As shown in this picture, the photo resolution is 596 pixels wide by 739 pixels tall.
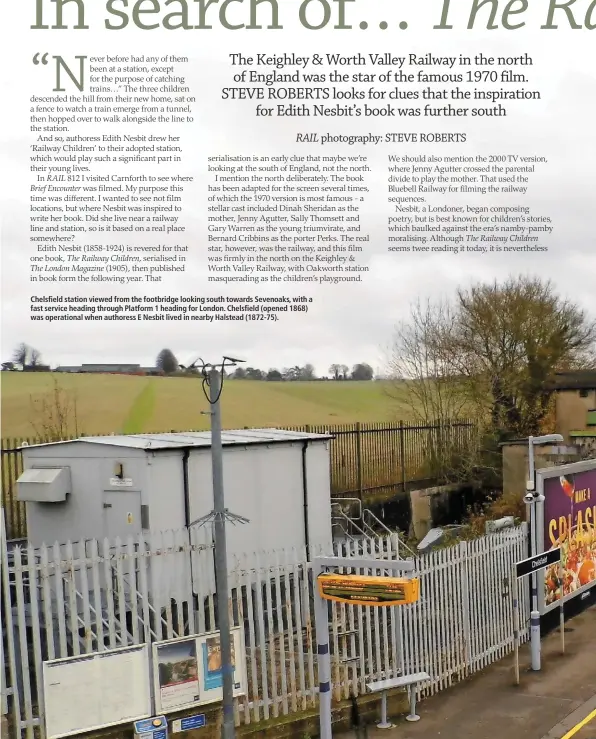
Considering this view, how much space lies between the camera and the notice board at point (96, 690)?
21.4 ft

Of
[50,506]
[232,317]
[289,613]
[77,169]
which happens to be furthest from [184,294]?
[50,506]

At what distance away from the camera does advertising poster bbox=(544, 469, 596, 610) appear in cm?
1116

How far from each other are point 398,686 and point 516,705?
4.74 ft

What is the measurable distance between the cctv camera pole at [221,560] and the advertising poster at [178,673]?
0.32 m

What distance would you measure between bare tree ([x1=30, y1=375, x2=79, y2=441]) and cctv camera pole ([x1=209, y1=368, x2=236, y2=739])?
704 cm

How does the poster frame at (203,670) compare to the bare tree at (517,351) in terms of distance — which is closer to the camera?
the poster frame at (203,670)

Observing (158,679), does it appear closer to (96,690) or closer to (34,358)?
(96,690)

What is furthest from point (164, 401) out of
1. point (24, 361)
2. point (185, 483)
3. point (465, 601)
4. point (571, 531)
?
point (571, 531)

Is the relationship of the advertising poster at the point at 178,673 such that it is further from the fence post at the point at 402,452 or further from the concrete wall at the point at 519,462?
the fence post at the point at 402,452

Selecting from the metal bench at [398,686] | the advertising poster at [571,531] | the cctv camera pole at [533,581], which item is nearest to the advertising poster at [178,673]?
the metal bench at [398,686]

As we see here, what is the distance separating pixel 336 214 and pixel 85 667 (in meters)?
4.72

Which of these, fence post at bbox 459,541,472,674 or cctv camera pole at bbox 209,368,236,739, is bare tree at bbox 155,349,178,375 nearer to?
cctv camera pole at bbox 209,368,236,739

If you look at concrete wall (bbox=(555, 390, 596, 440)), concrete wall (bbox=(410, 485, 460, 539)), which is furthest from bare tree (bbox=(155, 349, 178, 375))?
concrete wall (bbox=(555, 390, 596, 440))

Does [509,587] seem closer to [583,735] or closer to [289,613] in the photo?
[583,735]
